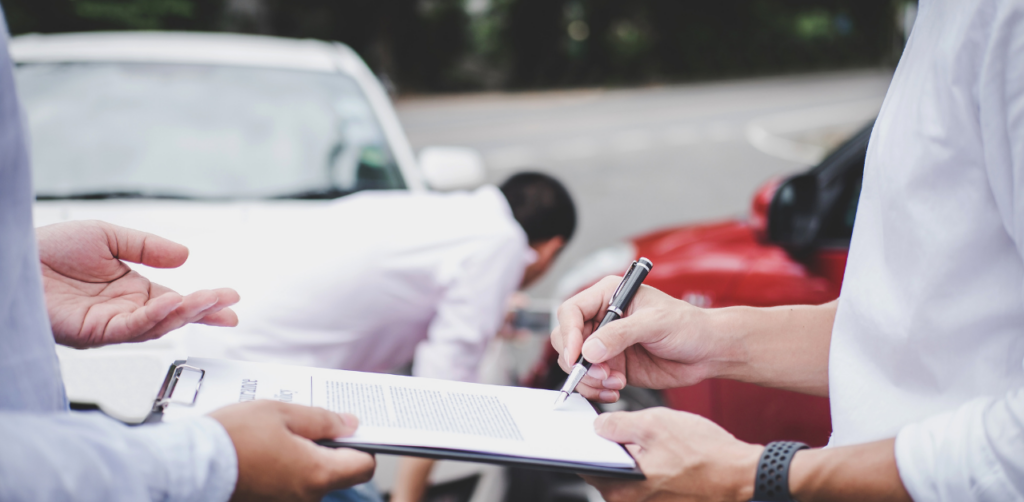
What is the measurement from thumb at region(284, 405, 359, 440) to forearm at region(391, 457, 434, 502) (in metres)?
1.01

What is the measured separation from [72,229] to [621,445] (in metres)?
0.94

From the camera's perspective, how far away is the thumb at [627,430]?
3.62 feet

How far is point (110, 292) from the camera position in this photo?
4.07 ft

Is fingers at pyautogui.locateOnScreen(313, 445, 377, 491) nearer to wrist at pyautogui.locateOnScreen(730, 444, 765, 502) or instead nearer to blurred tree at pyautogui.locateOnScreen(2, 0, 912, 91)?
wrist at pyautogui.locateOnScreen(730, 444, 765, 502)

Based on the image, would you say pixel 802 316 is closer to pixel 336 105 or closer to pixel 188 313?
pixel 188 313

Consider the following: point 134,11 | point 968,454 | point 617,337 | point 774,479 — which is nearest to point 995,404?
point 968,454

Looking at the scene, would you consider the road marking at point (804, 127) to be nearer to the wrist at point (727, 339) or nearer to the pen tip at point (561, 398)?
the wrist at point (727, 339)

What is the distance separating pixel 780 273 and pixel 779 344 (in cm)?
96

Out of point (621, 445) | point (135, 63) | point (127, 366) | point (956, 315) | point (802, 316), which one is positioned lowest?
point (127, 366)

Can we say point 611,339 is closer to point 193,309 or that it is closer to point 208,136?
point 193,309

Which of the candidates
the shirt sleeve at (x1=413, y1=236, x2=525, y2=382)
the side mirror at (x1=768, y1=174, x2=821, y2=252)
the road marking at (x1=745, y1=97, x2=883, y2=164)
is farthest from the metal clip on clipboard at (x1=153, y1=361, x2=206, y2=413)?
the road marking at (x1=745, y1=97, x2=883, y2=164)

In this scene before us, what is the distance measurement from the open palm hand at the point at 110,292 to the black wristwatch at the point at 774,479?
84 centimetres

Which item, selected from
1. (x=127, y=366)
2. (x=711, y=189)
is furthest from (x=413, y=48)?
(x=127, y=366)

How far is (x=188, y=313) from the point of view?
119cm
